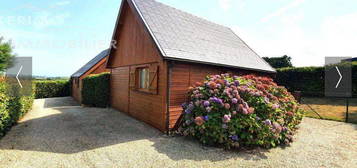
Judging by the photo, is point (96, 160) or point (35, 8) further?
point (35, 8)

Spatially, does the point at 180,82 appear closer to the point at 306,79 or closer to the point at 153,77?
the point at 153,77

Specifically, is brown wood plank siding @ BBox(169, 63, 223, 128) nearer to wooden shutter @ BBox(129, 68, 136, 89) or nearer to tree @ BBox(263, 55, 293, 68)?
wooden shutter @ BBox(129, 68, 136, 89)

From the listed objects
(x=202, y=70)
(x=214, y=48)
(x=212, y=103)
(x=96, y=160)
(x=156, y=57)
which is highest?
(x=214, y=48)

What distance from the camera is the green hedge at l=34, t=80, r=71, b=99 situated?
16.5m

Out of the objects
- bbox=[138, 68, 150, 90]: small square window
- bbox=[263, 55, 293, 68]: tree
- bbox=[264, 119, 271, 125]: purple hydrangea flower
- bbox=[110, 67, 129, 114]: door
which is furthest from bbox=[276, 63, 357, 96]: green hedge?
bbox=[110, 67, 129, 114]: door

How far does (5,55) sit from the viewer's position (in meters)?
18.8

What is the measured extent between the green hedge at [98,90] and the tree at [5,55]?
592 inches

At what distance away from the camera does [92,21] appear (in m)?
8.15

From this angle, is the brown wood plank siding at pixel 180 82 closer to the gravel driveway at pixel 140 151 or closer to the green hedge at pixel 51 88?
the gravel driveway at pixel 140 151

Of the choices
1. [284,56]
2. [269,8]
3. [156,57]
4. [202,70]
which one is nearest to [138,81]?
[156,57]

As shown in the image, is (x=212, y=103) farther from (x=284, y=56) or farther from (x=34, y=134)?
(x=284, y=56)

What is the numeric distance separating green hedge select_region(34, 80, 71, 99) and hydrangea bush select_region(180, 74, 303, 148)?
1897 centimetres

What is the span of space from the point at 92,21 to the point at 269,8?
365 inches

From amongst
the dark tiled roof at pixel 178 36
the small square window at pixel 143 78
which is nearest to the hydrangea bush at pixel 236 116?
the dark tiled roof at pixel 178 36
